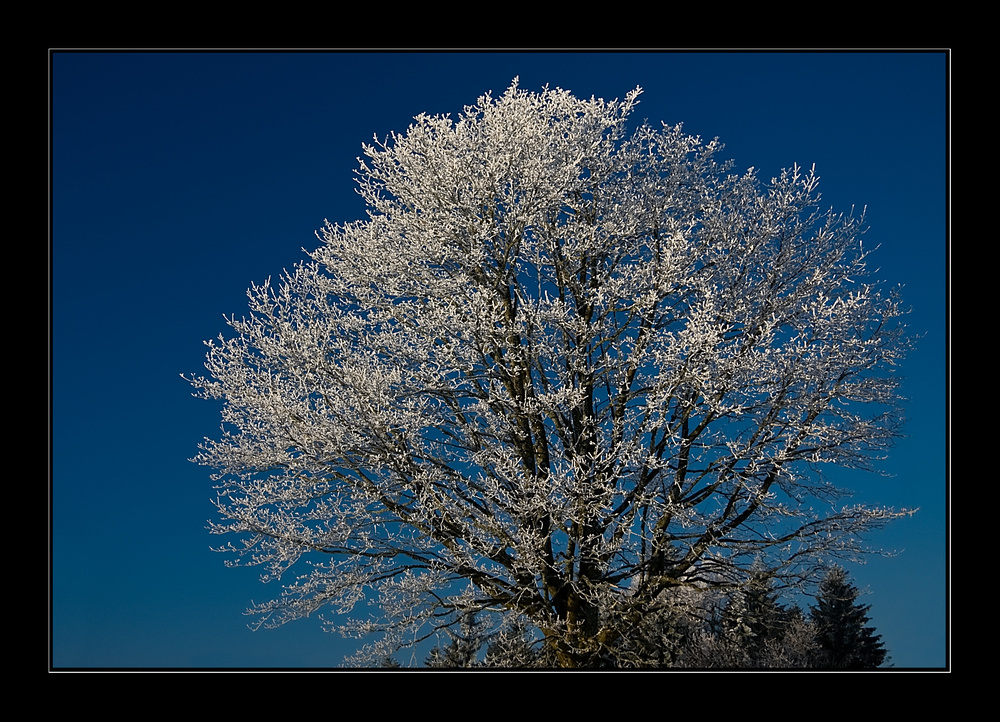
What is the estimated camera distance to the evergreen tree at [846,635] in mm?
20766

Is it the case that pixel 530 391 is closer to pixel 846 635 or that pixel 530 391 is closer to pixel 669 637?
pixel 669 637

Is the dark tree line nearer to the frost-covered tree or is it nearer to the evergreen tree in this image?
the frost-covered tree

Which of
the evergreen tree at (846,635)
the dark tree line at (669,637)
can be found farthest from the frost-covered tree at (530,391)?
the evergreen tree at (846,635)

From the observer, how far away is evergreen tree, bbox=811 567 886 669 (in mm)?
20766

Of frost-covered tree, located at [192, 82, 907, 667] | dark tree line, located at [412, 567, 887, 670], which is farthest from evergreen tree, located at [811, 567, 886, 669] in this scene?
frost-covered tree, located at [192, 82, 907, 667]

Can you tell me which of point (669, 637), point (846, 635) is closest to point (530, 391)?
point (669, 637)

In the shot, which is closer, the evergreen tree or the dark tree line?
the dark tree line

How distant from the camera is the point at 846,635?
21891mm

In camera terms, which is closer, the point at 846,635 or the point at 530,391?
the point at 530,391

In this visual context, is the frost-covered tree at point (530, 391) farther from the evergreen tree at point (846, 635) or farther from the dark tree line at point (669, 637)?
the evergreen tree at point (846, 635)
